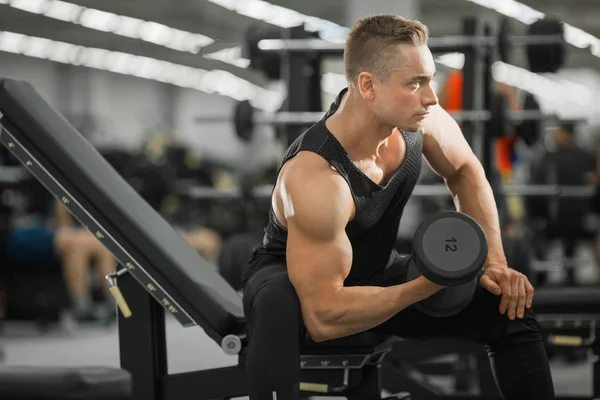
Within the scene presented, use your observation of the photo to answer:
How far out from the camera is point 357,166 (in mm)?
1618

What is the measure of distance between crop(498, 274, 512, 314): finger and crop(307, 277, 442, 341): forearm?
25cm

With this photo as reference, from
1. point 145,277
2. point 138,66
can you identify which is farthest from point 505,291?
point 138,66

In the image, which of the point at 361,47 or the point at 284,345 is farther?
the point at 361,47

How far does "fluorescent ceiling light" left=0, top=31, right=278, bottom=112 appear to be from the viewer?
1433 centimetres

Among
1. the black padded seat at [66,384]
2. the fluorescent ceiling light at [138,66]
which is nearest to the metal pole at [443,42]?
the black padded seat at [66,384]

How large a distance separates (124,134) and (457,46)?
14.8 m

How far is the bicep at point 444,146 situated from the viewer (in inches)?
71.4

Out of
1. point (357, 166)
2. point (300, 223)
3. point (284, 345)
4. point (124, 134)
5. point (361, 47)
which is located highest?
point (124, 134)

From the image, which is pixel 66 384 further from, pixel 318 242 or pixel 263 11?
pixel 263 11

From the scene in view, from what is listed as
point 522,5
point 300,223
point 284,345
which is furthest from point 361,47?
point 522,5

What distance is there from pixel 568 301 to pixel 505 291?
82cm

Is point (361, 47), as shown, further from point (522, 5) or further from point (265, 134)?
point (265, 134)

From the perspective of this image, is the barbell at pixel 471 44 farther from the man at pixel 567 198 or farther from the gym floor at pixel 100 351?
the gym floor at pixel 100 351

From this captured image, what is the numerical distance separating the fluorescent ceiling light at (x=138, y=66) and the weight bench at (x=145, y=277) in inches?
440
